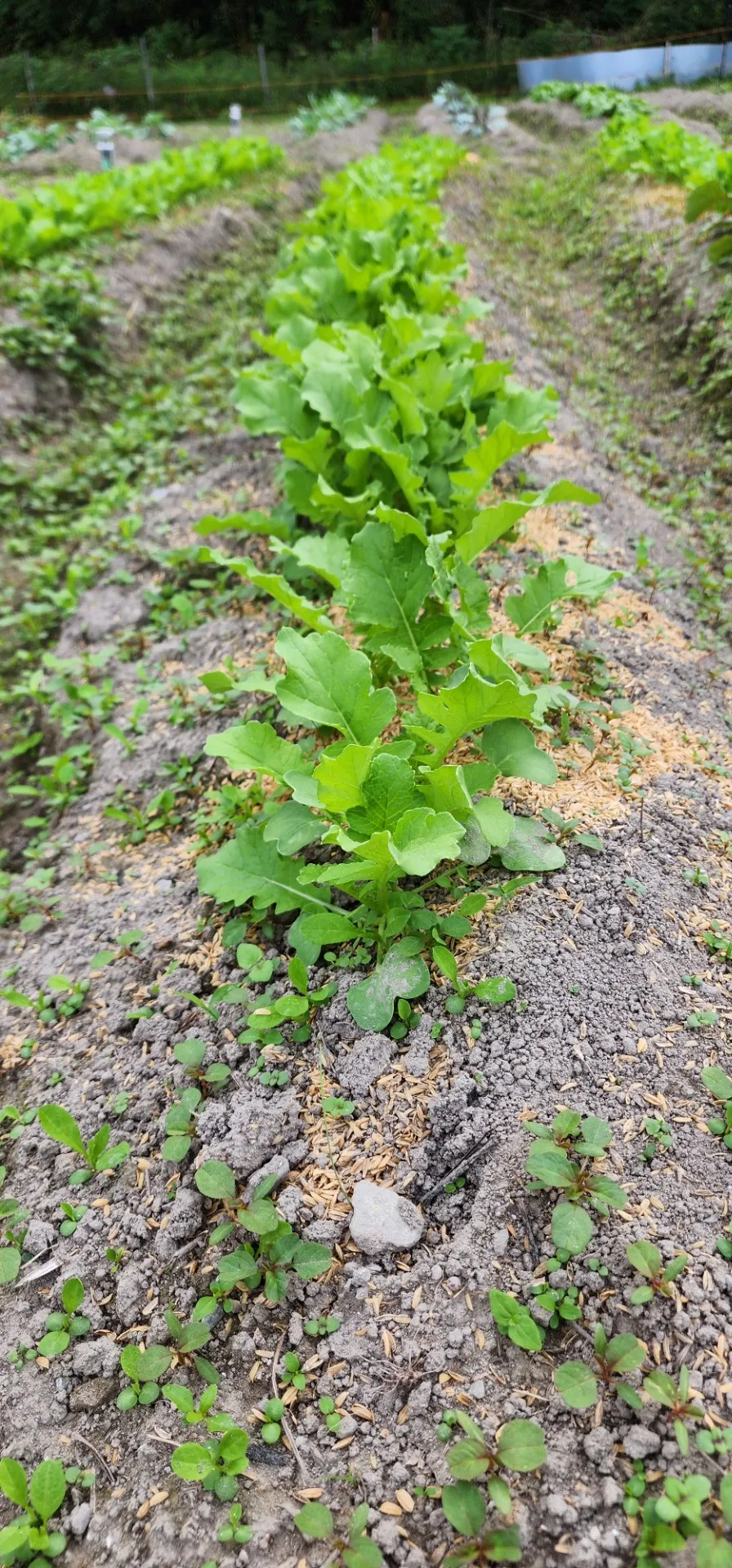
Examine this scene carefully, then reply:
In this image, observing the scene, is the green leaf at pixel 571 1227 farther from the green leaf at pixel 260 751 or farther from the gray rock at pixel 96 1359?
the green leaf at pixel 260 751

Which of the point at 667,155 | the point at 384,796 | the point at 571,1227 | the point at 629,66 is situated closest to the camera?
the point at 571,1227

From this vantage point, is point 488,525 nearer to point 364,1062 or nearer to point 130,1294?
point 364,1062

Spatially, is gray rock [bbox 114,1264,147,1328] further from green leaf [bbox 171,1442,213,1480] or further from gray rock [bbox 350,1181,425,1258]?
gray rock [bbox 350,1181,425,1258]

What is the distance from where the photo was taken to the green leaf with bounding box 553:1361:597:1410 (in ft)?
4.45

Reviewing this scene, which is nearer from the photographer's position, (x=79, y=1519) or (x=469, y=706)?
(x=79, y=1519)

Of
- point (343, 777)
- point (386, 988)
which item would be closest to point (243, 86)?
point (343, 777)

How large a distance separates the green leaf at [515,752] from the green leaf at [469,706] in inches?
3.5

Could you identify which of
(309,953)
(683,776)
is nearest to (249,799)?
(309,953)

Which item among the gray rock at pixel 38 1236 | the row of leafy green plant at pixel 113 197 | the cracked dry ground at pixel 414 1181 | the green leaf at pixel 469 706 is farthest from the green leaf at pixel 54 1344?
the row of leafy green plant at pixel 113 197

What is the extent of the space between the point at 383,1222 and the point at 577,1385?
44cm

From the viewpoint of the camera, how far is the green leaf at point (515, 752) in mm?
2184

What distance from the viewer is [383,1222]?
1683 millimetres

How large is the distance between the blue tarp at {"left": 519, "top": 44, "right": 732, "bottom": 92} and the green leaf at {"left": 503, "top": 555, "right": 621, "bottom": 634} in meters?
11.8

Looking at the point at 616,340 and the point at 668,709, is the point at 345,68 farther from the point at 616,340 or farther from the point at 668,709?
the point at 668,709
